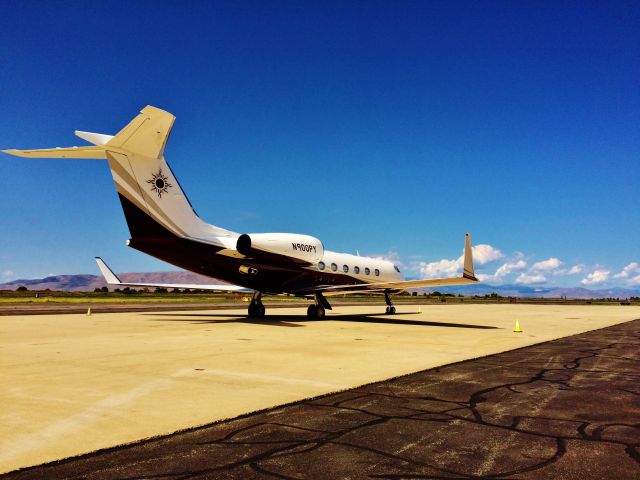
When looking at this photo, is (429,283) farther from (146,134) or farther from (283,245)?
(146,134)

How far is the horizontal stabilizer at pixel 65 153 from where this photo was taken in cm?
1616

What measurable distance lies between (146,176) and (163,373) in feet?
40.7

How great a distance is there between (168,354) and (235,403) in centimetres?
574

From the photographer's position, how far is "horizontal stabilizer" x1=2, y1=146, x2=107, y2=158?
53.0 feet

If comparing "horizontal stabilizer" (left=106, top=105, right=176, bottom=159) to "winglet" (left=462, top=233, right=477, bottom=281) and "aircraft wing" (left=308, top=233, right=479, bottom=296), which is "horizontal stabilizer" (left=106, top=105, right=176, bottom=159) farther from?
"winglet" (left=462, top=233, right=477, bottom=281)

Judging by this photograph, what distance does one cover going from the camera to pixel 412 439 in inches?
219

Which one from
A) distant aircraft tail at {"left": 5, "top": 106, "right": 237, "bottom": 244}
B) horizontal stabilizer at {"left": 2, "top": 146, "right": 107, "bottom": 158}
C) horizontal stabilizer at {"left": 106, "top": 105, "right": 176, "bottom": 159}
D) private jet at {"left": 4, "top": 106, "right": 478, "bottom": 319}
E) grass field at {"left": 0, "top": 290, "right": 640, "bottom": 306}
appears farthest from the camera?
grass field at {"left": 0, "top": 290, "right": 640, "bottom": 306}

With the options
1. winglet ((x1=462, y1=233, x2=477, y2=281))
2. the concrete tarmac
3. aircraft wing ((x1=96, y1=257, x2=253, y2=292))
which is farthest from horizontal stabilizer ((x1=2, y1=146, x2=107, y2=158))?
winglet ((x1=462, y1=233, x2=477, y2=281))

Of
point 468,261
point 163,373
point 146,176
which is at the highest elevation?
point 146,176

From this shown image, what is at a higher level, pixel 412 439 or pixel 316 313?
pixel 316 313

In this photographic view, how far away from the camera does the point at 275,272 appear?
24844 mm

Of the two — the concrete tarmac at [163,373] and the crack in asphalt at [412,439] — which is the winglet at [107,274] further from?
the crack in asphalt at [412,439]

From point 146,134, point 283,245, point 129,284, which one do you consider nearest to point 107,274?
point 129,284

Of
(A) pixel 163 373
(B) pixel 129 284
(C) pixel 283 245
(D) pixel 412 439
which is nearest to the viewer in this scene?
(D) pixel 412 439
